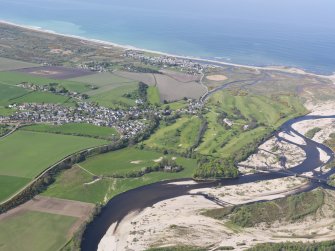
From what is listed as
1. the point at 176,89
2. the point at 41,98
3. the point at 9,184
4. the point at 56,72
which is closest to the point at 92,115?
the point at 41,98

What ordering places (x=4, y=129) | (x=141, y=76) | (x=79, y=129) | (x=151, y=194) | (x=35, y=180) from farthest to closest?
1. (x=141, y=76)
2. (x=79, y=129)
3. (x=4, y=129)
4. (x=151, y=194)
5. (x=35, y=180)

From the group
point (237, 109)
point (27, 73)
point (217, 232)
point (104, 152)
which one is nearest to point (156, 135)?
point (104, 152)

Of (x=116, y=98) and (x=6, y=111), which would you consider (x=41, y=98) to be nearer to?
(x=6, y=111)

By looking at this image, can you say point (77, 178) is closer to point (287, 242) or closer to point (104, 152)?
point (104, 152)

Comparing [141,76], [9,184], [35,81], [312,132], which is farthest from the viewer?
[141,76]

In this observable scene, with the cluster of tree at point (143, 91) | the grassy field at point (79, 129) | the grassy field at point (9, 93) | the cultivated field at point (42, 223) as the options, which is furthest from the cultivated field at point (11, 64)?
Answer: the cultivated field at point (42, 223)

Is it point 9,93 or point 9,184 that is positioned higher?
point 9,93

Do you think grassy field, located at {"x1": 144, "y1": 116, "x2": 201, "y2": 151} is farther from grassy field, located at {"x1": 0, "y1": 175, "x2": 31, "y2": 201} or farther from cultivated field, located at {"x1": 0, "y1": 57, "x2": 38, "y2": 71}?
cultivated field, located at {"x1": 0, "y1": 57, "x2": 38, "y2": 71}
